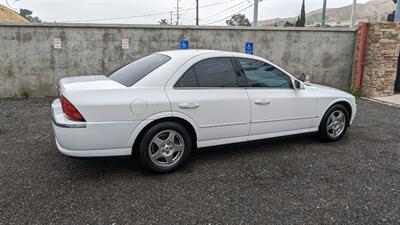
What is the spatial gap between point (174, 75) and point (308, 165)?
6.85ft

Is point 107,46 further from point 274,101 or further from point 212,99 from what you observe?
point 274,101

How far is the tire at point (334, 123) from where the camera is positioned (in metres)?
4.66

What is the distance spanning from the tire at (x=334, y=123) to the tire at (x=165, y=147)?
91.1 inches

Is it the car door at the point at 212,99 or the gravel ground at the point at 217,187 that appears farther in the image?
the car door at the point at 212,99

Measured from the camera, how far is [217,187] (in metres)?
3.24

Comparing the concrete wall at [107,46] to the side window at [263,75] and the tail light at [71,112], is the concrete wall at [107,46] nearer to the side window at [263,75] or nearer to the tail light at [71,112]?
the side window at [263,75]

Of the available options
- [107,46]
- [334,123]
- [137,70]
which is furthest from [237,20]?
[137,70]

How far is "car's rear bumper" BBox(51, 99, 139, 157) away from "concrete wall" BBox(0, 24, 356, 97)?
5.80 metres

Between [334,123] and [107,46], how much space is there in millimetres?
6494

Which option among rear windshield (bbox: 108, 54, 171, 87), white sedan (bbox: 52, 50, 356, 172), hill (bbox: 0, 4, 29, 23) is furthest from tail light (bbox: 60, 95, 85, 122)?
hill (bbox: 0, 4, 29, 23)

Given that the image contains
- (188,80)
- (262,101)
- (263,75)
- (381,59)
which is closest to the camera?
(188,80)

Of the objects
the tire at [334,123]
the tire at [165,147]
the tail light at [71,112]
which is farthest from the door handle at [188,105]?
the tire at [334,123]

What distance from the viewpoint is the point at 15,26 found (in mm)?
8047

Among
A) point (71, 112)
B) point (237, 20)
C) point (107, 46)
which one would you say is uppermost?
point (237, 20)
